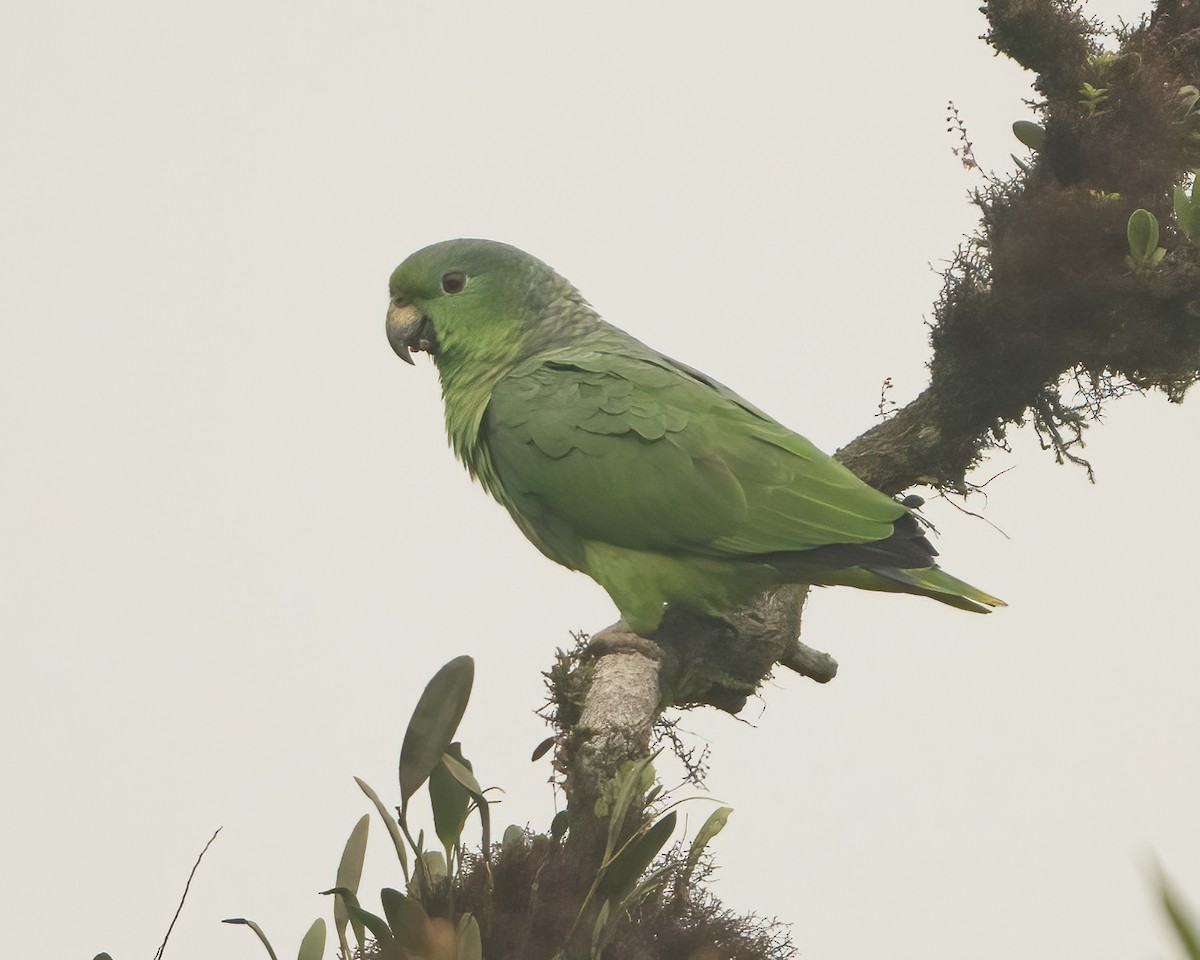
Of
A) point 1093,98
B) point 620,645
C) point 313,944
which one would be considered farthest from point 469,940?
point 1093,98

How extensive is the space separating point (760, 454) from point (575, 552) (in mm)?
644

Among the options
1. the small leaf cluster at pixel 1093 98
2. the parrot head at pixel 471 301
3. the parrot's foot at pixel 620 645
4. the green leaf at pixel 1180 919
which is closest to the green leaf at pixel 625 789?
the parrot's foot at pixel 620 645

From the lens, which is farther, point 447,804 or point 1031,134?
point 1031,134

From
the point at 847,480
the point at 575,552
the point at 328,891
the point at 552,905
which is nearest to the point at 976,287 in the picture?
the point at 847,480

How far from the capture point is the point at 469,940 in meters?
2.05

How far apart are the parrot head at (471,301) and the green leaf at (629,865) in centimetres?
210

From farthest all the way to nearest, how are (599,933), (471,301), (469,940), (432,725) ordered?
(471,301), (432,725), (599,933), (469,940)

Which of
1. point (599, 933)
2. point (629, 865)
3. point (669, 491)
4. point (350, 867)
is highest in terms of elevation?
point (669, 491)

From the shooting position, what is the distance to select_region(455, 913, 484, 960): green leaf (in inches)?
80.7

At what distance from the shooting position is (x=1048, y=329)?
11.9ft

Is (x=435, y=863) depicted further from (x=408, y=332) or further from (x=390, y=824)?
(x=408, y=332)

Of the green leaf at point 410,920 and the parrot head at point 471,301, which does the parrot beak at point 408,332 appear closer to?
the parrot head at point 471,301

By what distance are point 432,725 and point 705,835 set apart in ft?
2.22

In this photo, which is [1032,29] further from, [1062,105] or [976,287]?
[976,287]
